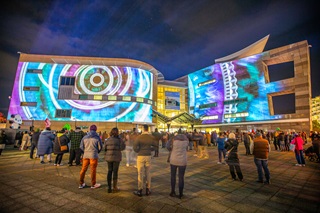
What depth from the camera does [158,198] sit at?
13.1ft

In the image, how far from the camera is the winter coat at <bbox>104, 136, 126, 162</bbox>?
4.44 m

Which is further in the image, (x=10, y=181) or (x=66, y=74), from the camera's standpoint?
(x=66, y=74)

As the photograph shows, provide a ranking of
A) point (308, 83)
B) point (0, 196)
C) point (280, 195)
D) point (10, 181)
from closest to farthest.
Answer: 1. point (0, 196)
2. point (280, 195)
3. point (10, 181)
4. point (308, 83)

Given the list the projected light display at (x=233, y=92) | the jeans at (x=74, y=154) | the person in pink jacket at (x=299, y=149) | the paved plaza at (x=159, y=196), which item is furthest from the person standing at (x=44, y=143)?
the projected light display at (x=233, y=92)

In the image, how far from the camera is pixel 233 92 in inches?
1827

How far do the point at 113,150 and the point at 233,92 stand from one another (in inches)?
1897

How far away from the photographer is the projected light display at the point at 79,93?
133 ft

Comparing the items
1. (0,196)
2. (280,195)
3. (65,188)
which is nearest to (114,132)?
(65,188)

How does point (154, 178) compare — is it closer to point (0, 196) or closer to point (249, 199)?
point (249, 199)

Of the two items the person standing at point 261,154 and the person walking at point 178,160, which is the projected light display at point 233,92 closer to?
the person standing at point 261,154

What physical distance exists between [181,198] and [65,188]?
3.39 metres

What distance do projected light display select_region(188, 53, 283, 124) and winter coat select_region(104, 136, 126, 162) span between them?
44.2 meters

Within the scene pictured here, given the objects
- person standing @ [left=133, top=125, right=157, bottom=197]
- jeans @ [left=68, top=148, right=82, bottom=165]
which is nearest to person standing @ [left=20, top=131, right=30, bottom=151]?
jeans @ [left=68, top=148, right=82, bottom=165]

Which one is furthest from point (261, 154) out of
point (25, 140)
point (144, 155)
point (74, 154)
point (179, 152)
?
point (25, 140)
